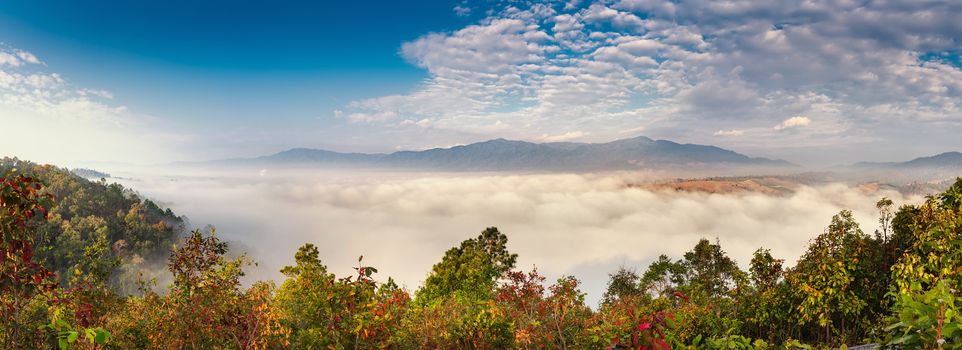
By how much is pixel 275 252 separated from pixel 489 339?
20489cm

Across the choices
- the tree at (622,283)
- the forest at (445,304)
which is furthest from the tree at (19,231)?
the tree at (622,283)

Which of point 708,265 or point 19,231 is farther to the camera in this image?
point 708,265

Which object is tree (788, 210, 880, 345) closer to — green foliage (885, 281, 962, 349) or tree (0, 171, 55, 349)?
green foliage (885, 281, 962, 349)

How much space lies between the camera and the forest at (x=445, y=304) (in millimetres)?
3236

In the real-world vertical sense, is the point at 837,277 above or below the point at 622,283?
above

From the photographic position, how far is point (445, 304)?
1403cm

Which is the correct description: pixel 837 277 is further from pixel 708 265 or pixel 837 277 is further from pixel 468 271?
pixel 468 271

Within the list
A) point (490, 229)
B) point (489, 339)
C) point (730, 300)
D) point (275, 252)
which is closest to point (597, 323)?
point (489, 339)

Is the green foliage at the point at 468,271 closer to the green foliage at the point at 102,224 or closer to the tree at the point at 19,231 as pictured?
the tree at the point at 19,231

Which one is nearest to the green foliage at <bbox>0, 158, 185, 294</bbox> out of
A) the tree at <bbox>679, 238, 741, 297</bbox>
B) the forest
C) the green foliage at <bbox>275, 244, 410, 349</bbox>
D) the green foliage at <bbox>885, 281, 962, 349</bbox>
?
the tree at <bbox>679, 238, 741, 297</bbox>

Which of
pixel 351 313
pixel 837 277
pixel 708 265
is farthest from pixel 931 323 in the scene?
pixel 708 265

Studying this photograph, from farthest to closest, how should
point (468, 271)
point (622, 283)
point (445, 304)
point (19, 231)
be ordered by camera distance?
point (622, 283) < point (468, 271) < point (445, 304) < point (19, 231)

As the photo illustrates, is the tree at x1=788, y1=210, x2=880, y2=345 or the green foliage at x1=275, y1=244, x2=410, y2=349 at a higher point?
the green foliage at x1=275, y1=244, x2=410, y2=349

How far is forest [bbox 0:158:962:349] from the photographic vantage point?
324cm
